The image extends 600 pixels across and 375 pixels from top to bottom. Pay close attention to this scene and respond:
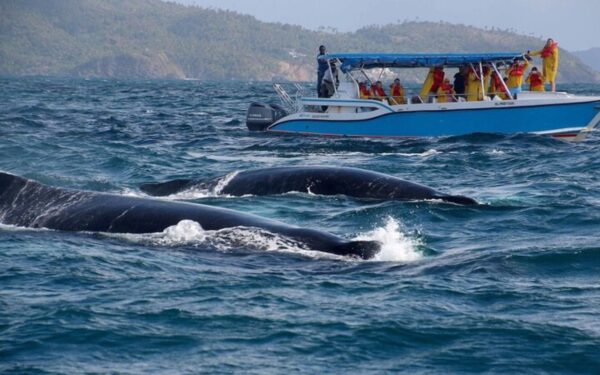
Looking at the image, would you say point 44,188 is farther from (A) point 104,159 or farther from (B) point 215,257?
(A) point 104,159

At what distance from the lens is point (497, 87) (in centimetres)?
3431

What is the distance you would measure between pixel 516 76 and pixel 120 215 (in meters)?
21.4

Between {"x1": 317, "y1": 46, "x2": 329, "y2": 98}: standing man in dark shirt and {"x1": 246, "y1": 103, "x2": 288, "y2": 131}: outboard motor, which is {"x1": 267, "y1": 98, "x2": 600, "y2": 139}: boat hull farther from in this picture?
{"x1": 246, "y1": 103, "x2": 288, "y2": 131}: outboard motor

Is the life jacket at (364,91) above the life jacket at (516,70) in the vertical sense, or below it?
below

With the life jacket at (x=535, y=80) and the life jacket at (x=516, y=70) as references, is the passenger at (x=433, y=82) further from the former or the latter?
the life jacket at (x=535, y=80)

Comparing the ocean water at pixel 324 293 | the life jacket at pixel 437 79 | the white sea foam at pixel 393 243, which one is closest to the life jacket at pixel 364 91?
the life jacket at pixel 437 79

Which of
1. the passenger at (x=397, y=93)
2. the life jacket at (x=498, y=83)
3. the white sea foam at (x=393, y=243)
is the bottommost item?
the white sea foam at (x=393, y=243)

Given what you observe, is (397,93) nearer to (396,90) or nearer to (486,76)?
(396,90)

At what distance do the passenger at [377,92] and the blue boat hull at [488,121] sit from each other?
1213 millimetres

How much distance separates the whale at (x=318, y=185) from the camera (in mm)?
18797

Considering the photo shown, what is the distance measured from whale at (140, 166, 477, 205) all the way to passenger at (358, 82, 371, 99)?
15.2m

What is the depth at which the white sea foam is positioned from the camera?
13.7 meters

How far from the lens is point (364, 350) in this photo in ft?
32.6

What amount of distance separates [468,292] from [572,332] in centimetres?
164
